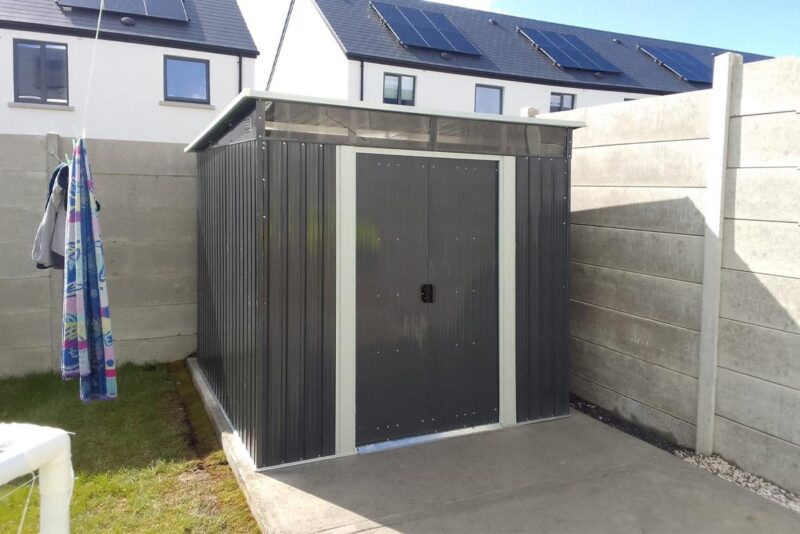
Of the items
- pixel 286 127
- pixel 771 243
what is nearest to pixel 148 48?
pixel 286 127

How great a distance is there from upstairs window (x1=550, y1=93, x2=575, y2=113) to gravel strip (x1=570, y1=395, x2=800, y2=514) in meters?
11.8

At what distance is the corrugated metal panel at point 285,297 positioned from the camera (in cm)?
322

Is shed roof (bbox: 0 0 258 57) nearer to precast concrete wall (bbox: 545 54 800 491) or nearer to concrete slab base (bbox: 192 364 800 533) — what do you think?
precast concrete wall (bbox: 545 54 800 491)

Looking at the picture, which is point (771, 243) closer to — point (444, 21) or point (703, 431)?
point (703, 431)

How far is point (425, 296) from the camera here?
372 centimetres

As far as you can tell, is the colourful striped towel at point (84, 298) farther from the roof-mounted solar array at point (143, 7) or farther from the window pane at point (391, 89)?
the window pane at point (391, 89)

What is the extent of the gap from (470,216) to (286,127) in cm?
131

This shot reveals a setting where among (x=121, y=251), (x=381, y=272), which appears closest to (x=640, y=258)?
(x=381, y=272)

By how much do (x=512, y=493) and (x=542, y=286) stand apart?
1480 mm

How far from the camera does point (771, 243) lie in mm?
3131

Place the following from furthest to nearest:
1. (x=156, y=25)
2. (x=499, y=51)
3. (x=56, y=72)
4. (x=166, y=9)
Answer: (x=499, y=51)
(x=166, y=9)
(x=156, y=25)
(x=56, y=72)

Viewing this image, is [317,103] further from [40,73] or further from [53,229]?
[40,73]

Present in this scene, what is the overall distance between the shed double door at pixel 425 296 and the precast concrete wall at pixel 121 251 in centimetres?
253

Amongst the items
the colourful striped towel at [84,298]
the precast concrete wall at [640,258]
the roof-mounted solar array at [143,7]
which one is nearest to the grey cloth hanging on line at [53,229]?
the colourful striped towel at [84,298]
